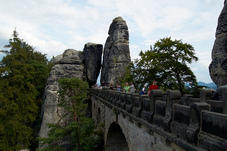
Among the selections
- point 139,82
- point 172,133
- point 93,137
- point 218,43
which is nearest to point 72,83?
point 93,137

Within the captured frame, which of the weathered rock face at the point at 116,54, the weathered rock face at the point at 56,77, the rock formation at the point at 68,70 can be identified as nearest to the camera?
the weathered rock face at the point at 56,77

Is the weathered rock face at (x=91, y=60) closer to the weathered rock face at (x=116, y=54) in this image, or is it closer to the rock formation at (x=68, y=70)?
the rock formation at (x=68, y=70)

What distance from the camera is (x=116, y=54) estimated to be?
3262cm

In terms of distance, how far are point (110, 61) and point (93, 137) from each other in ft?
63.2

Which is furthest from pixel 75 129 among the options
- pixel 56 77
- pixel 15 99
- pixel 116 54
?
pixel 116 54

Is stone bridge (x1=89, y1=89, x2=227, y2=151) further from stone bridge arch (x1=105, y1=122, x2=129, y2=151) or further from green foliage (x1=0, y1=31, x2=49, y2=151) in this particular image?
green foliage (x1=0, y1=31, x2=49, y2=151)

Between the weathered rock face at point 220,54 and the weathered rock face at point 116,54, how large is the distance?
18432 mm

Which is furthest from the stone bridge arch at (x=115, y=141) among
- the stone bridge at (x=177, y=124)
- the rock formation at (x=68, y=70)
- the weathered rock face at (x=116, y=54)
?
the weathered rock face at (x=116, y=54)

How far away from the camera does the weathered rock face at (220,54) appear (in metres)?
15.4

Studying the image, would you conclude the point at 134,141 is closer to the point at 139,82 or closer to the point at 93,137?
the point at 93,137

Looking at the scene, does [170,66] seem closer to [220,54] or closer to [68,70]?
[220,54]

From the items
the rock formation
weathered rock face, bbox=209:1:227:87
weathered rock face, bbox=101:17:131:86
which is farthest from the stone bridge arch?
weathered rock face, bbox=101:17:131:86

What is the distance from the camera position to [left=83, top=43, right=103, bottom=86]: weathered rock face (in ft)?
112

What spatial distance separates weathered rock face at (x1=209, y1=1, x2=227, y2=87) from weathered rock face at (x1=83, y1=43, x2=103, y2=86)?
2383cm
